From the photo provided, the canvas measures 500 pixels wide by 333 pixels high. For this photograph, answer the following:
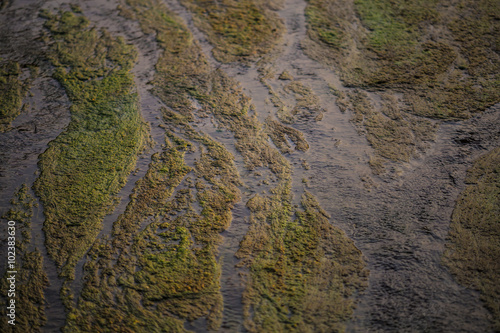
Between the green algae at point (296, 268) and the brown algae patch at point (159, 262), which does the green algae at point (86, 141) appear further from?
the green algae at point (296, 268)

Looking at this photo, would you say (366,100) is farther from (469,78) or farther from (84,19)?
(84,19)

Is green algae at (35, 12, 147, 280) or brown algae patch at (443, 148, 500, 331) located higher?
brown algae patch at (443, 148, 500, 331)

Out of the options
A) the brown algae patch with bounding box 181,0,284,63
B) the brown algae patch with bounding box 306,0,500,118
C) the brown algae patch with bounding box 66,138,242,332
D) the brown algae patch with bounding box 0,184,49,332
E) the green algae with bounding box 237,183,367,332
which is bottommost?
the brown algae patch with bounding box 0,184,49,332

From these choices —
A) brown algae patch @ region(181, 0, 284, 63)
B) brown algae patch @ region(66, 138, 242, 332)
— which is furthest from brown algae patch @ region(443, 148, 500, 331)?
brown algae patch @ region(181, 0, 284, 63)

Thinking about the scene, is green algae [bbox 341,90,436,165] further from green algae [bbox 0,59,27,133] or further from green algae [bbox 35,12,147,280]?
green algae [bbox 0,59,27,133]

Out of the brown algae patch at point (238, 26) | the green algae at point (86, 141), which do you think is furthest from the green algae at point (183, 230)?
the brown algae patch at point (238, 26)

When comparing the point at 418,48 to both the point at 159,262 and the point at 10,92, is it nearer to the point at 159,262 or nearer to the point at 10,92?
the point at 159,262

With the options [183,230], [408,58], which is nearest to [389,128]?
[408,58]
